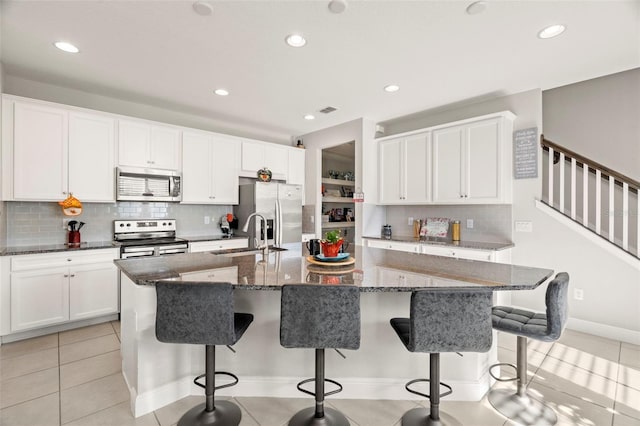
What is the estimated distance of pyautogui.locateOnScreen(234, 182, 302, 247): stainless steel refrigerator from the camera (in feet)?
15.6

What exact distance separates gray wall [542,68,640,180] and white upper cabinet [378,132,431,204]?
5.17 feet

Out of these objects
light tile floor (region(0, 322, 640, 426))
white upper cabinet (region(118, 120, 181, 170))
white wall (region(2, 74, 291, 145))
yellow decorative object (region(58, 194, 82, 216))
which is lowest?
light tile floor (region(0, 322, 640, 426))

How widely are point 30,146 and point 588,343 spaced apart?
19.8 ft

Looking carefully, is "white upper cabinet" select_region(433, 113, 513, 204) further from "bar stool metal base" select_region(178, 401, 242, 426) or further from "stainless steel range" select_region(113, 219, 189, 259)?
"stainless steel range" select_region(113, 219, 189, 259)

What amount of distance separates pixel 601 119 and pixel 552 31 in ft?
6.02

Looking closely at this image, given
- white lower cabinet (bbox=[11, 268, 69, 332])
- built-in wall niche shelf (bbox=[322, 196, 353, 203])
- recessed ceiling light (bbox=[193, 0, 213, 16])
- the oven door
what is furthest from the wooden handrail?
white lower cabinet (bbox=[11, 268, 69, 332])

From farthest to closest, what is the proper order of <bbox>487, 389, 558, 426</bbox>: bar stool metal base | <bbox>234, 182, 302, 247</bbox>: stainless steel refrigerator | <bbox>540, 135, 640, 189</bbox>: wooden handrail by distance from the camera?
1. <bbox>234, 182, 302, 247</bbox>: stainless steel refrigerator
2. <bbox>540, 135, 640, 189</bbox>: wooden handrail
3. <bbox>487, 389, 558, 426</bbox>: bar stool metal base

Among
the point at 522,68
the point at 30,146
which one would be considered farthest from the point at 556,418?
the point at 30,146

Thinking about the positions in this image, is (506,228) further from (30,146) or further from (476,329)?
(30,146)

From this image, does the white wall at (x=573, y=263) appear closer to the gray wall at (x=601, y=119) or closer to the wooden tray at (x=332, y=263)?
the gray wall at (x=601, y=119)

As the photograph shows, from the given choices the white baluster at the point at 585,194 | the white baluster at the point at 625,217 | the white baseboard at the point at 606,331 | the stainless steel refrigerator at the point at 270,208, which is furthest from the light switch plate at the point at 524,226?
the stainless steel refrigerator at the point at 270,208

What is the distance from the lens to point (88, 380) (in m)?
2.36

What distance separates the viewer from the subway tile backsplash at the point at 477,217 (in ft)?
12.7

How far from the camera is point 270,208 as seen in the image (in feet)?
16.0
